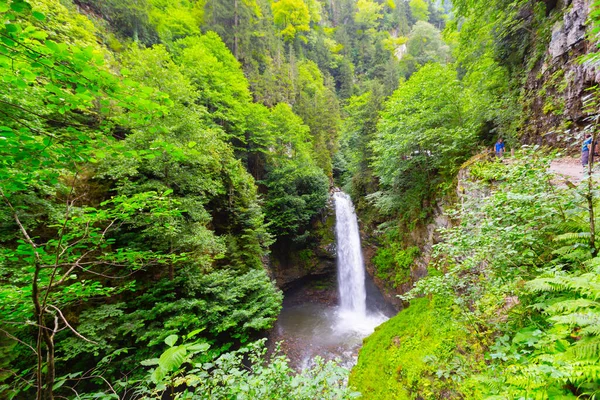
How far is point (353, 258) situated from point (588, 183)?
1256cm

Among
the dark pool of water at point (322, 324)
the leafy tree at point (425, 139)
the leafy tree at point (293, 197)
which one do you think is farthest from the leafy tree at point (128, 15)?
the dark pool of water at point (322, 324)

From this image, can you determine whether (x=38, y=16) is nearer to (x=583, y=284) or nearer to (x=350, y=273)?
(x=583, y=284)

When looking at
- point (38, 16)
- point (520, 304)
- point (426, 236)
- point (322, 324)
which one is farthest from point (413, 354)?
point (322, 324)

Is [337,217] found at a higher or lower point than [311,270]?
higher

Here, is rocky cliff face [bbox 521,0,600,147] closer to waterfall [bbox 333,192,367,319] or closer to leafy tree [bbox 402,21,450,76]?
waterfall [bbox 333,192,367,319]

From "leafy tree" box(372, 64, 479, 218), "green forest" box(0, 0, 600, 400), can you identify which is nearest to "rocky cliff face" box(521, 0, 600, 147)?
"green forest" box(0, 0, 600, 400)

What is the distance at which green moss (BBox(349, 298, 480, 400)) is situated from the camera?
3.56m

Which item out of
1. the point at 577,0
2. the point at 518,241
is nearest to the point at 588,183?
the point at 518,241

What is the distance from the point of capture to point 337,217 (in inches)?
599

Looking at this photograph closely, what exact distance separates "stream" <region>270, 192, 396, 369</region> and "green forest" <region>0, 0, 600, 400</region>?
88 cm

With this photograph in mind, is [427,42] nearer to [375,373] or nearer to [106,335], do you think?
[375,373]

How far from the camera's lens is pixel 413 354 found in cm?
446

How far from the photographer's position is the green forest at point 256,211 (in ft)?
5.60

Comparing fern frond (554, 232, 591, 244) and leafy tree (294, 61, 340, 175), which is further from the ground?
leafy tree (294, 61, 340, 175)
